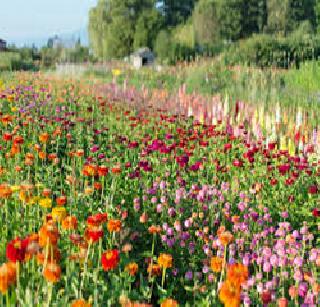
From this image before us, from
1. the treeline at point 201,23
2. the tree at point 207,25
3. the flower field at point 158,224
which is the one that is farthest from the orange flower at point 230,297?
the tree at point 207,25

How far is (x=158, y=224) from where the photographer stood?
3.82 meters

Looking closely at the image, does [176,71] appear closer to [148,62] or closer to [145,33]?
[148,62]

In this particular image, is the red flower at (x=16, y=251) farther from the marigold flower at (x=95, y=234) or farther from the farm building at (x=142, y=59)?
the farm building at (x=142, y=59)

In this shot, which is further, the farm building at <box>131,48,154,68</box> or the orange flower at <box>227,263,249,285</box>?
the farm building at <box>131,48,154,68</box>

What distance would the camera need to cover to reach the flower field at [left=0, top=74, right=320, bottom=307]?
91.4 inches

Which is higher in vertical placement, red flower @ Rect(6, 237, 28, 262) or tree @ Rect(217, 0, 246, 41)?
tree @ Rect(217, 0, 246, 41)

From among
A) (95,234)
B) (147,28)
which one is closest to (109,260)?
(95,234)

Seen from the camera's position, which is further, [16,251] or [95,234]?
[95,234]

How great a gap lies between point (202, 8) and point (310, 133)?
3801 centimetres

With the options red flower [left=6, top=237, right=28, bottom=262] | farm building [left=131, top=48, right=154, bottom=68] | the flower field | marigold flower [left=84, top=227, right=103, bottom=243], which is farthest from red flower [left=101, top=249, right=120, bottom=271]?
farm building [left=131, top=48, right=154, bottom=68]

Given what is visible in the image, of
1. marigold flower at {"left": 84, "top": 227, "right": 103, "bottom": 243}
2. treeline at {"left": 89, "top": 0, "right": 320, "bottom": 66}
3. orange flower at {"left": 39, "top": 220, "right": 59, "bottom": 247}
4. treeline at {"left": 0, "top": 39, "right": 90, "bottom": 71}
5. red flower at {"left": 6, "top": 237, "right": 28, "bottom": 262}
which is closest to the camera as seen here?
red flower at {"left": 6, "top": 237, "right": 28, "bottom": 262}

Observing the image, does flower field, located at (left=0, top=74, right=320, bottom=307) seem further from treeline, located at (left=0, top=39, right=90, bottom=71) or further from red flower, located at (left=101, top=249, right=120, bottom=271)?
treeline, located at (left=0, top=39, right=90, bottom=71)

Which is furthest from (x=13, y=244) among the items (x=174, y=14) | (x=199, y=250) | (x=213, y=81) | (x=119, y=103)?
(x=174, y=14)

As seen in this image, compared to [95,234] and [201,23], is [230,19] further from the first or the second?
[95,234]
